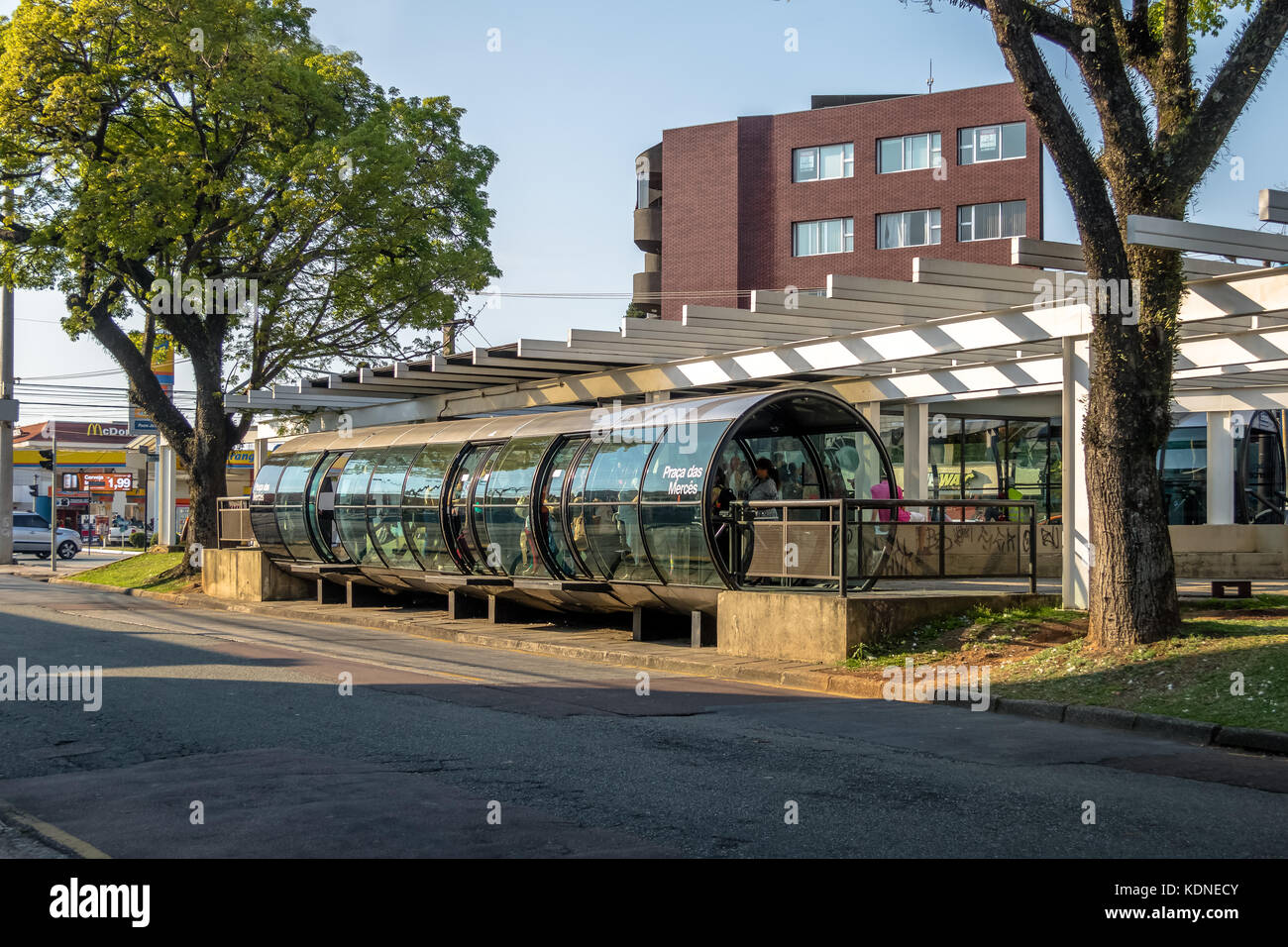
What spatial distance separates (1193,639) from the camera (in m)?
12.0

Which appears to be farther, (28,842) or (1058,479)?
(1058,479)

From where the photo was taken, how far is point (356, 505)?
22.1 m

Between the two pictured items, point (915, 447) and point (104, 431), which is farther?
point (104, 431)

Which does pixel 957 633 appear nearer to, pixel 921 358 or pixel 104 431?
pixel 921 358

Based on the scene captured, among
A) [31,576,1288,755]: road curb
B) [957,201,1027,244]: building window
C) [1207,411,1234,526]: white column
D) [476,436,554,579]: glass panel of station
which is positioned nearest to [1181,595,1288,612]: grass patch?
[31,576,1288,755]: road curb

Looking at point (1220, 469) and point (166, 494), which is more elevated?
point (1220, 469)

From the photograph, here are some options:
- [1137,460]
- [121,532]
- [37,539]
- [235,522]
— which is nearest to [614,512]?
[1137,460]

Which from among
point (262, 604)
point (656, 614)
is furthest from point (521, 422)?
point (262, 604)

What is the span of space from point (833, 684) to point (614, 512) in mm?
4707

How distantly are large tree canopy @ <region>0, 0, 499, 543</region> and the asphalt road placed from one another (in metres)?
14.5

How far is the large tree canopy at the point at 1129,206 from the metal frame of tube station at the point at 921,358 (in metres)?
0.85

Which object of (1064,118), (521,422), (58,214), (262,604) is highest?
(58,214)

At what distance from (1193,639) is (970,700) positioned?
2317mm
